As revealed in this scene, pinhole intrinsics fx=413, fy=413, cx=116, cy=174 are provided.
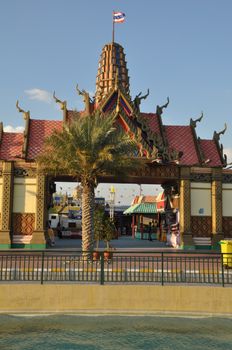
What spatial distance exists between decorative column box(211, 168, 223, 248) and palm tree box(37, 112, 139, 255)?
38.0ft

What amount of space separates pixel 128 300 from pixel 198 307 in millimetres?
2261

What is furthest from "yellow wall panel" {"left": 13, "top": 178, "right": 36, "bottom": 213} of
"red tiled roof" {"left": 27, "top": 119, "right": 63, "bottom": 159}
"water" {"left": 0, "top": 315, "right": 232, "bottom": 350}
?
"water" {"left": 0, "top": 315, "right": 232, "bottom": 350}

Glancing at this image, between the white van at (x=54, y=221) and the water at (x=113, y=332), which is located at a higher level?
the white van at (x=54, y=221)

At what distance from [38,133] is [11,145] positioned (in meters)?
2.43

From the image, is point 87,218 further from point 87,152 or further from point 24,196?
point 24,196

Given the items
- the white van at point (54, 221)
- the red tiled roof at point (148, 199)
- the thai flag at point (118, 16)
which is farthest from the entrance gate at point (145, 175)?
the red tiled roof at point (148, 199)

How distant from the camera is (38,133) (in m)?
34.3

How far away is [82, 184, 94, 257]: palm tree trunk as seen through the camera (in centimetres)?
2136

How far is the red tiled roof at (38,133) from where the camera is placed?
107ft

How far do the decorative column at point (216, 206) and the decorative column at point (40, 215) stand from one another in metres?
13.1

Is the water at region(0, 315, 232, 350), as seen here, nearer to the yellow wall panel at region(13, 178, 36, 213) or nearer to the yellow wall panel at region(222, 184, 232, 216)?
the yellow wall panel at region(13, 178, 36, 213)

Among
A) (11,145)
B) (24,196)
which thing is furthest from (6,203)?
(11,145)

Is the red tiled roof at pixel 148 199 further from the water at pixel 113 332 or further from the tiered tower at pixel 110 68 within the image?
the water at pixel 113 332

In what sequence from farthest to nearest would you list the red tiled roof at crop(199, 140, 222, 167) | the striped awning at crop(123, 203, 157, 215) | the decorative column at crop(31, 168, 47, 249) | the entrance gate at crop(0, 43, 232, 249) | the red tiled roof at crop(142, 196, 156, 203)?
the red tiled roof at crop(142, 196, 156, 203)
the striped awning at crop(123, 203, 157, 215)
the red tiled roof at crop(199, 140, 222, 167)
the entrance gate at crop(0, 43, 232, 249)
the decorative column at crop(31, 168, 47, 249)
